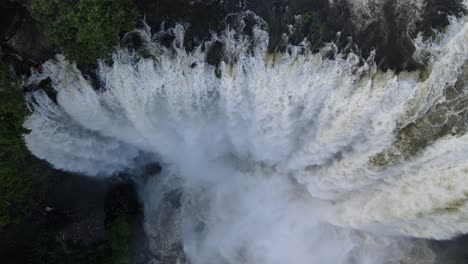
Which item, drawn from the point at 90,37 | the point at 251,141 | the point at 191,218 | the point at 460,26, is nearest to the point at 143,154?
the point at 191,218

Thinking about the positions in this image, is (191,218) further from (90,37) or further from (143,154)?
(90,37)

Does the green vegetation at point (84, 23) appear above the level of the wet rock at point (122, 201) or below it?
above

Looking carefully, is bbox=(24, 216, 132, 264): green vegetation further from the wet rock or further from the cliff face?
the cliff face

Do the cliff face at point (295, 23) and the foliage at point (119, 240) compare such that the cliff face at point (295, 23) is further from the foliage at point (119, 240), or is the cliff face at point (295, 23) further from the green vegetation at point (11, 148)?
the foliage at point (119, 240)

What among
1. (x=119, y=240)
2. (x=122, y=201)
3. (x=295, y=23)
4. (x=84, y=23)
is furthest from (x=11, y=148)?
(x=295, y=23)

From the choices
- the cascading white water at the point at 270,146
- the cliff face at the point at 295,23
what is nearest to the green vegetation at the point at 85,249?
the cascading white water at the point at 270,146

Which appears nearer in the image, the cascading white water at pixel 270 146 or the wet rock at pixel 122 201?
the cascading white water at pixel 270 146

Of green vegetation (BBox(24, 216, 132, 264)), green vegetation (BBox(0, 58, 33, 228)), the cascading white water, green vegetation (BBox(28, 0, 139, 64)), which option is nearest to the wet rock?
green vegetation (BBox(24, 216, 132, 264))

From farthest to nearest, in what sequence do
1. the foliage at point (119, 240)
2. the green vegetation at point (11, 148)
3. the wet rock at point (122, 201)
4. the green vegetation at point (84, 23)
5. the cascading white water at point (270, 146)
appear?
the wet rock at point (122, 201) < the foliage at point (119, 240) < the cascading white water at point (270, 146) < the green vegetation at point (11, 148) < the green vegetation at point (84, 23)
